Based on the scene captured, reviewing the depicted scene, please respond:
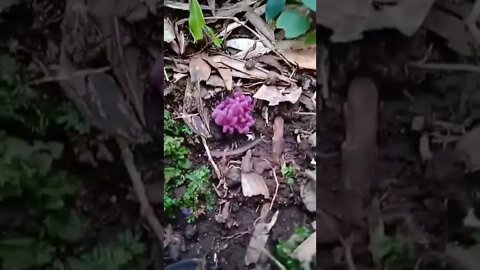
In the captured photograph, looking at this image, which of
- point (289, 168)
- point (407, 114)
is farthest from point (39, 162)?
point (407, 114)

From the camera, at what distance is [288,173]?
0.89m

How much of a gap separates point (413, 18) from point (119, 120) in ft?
1.22

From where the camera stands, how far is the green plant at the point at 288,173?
889mm

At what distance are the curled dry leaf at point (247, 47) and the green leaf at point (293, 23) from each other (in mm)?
42

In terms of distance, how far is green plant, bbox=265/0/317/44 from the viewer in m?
0.91

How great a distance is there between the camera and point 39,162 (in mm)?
815

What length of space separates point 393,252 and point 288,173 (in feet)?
0.54

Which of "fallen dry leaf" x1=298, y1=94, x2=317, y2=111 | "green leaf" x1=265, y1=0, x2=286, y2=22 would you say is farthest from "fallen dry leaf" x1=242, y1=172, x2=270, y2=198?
"green leaf" x1=265, y1=0, x2=286, y2=22

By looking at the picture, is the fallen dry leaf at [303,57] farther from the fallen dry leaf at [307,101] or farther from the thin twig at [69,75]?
the thin twig at [69,75]

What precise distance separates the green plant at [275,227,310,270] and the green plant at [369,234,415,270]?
0.29 feet

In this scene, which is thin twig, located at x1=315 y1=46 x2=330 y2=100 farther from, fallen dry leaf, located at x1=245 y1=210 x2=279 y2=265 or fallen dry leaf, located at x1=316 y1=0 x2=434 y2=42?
fallen dry leaf, located at x1=245 y1=210 x2=279 y2=265

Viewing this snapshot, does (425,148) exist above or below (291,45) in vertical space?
below

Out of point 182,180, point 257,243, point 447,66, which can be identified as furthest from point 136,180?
point 447,66

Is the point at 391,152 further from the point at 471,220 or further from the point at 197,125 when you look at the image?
the point at 197,125
